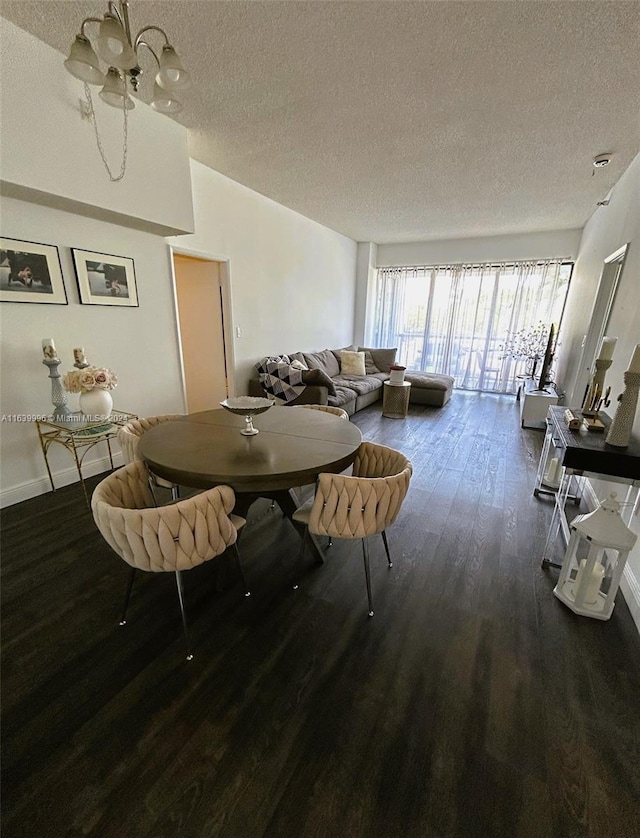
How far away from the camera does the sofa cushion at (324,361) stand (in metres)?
5.34

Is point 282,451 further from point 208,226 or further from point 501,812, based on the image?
point 208,226

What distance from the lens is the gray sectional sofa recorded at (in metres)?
4.44

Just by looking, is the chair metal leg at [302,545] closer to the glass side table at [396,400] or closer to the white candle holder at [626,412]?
the white candle holder at [626,412]

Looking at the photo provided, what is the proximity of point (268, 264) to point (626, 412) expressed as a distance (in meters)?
4.21

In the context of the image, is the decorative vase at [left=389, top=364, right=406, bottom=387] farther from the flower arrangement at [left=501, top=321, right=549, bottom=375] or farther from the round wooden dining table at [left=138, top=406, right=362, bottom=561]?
the round wooden dining table at [left=138, top=406, right=362, bottom=561]

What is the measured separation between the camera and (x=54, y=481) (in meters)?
2.72

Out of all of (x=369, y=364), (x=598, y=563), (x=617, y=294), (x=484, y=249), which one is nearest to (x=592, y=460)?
(x=598, y=563)

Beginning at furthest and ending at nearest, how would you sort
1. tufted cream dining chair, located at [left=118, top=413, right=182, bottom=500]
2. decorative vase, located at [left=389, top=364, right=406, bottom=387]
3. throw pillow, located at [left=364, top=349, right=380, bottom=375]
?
1. throw pillow, located at [left=364, top=349, right=380, bottom=375]
2. decorative vase, located at [left=389, top=364, right=406, bottom=387]
3. tufted cream dining chair, located at [left=118, top=413, right=182, bottom=500]

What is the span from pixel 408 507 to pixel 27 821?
7.51ft

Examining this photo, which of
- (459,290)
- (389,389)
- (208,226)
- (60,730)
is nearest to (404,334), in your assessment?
(459,290)

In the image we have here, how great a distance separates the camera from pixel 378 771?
1.11m

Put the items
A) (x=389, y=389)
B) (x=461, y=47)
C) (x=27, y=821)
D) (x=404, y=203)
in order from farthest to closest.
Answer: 1. (x=389, y=389)
2. (x=404, y=203)
3. (x=461, y=47)
4. (x=27, y=821)

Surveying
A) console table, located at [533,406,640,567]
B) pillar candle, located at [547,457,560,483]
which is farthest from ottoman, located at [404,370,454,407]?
console table, located at [533,406,640,567]

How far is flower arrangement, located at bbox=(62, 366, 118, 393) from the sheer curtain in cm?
580
